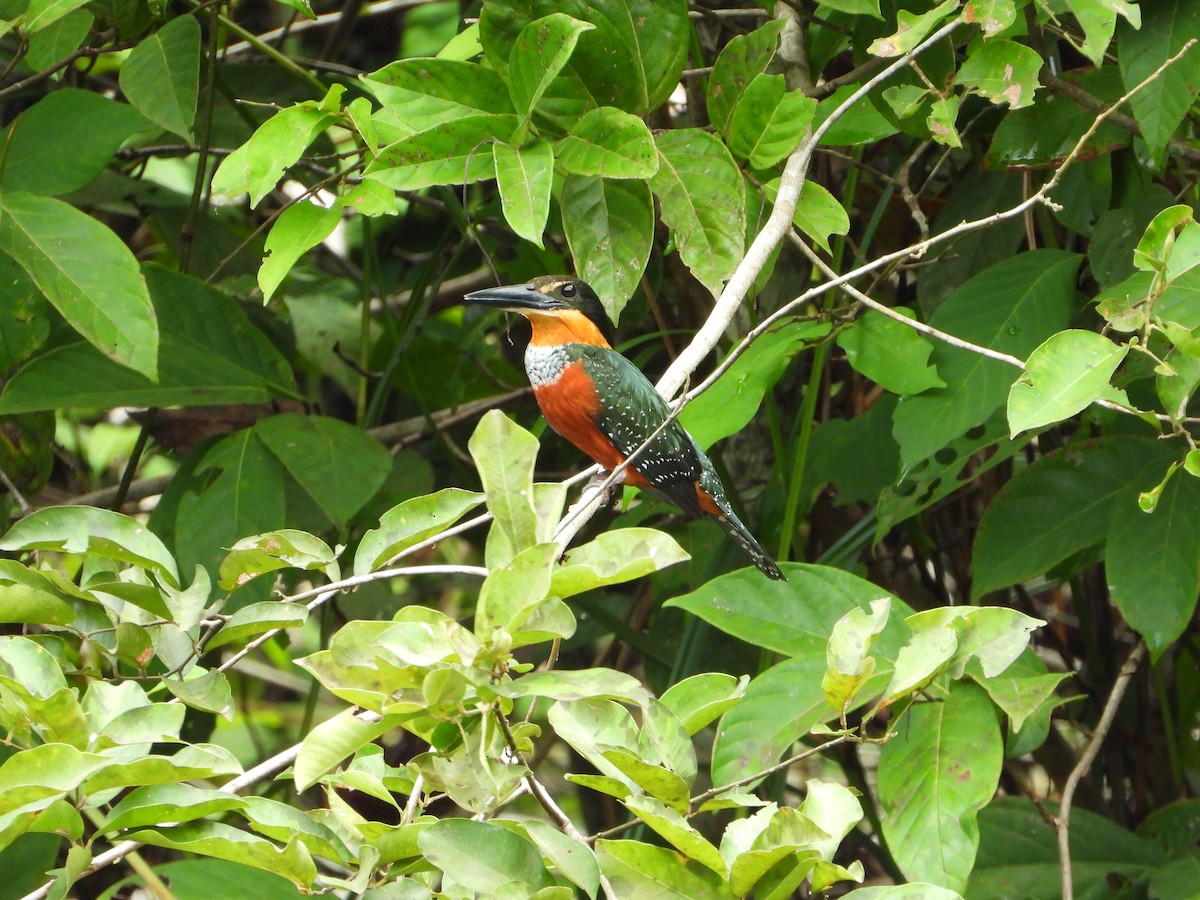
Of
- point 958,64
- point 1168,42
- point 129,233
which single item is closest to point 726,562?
point 958,64

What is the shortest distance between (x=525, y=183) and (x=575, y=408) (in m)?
1.13

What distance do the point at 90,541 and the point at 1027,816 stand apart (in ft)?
6.03

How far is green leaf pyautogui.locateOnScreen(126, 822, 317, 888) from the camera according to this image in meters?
1.26

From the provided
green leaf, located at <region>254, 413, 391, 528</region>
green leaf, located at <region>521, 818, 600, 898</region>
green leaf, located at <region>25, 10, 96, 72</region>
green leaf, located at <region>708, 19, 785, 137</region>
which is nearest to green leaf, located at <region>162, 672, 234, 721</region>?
green leaf, located at <region>521, 818, 600, 898</region>

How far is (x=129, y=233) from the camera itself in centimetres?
392

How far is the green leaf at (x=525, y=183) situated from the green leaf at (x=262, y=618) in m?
0.67

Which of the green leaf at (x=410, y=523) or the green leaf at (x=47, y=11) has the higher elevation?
the green leaf at (x=47, y=11)

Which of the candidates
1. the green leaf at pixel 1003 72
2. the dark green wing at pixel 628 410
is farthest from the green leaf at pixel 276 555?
the dark green wing at pixel 628 410

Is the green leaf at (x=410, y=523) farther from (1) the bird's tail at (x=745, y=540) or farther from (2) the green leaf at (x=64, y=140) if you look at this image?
(2) the green leaf at (x=64, y=140)

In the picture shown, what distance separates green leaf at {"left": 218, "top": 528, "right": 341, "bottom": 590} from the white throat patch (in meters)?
1.54

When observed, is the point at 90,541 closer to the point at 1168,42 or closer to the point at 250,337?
the point at 250,337

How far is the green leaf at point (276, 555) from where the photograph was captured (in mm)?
1457

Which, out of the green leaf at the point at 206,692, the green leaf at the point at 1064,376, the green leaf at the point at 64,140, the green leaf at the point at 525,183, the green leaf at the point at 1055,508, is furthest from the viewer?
the green leaf at the point at 64,140

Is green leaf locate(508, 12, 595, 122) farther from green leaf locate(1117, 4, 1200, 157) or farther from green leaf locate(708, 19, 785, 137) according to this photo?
green leaf locate(1117, 4, 1200, 157)
